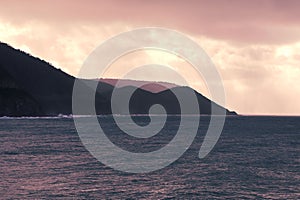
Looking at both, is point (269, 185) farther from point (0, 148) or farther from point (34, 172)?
point (0, 148)

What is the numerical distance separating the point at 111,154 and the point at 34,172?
25536 millimetres

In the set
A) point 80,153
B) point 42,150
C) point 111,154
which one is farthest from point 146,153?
point 42,150

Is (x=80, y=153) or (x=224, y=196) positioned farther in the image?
(x=80, y=153)

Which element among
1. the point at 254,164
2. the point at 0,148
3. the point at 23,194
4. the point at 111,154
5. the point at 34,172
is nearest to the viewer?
the point at 23,194

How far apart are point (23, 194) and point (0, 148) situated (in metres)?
49.3

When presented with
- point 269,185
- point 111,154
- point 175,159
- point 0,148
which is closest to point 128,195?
point 269,185

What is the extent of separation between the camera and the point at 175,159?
258 feet

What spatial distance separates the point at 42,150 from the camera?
88562 millimetres

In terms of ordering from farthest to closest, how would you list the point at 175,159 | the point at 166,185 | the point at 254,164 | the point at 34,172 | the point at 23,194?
the point at 175,159 → the point at 254,164 → the point at 34,172 → the point at 166,185 → the point at 23,194

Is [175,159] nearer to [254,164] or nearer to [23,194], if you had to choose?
[254,164]

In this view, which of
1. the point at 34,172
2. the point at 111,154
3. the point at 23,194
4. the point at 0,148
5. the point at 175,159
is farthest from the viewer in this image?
the point at 0,148

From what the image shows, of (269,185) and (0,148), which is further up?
(0,148)

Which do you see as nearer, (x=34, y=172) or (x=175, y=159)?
(x=34, y=172)

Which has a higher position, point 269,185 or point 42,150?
point 42,150
